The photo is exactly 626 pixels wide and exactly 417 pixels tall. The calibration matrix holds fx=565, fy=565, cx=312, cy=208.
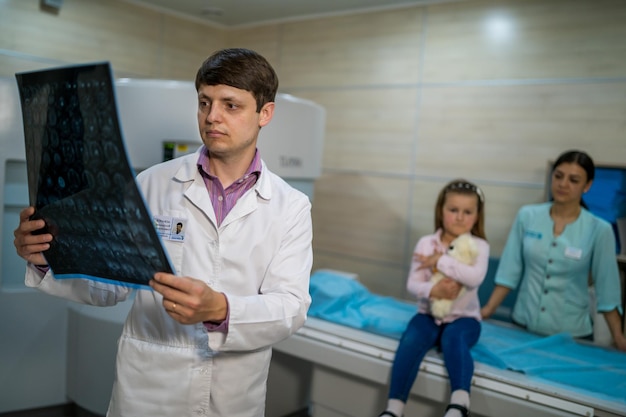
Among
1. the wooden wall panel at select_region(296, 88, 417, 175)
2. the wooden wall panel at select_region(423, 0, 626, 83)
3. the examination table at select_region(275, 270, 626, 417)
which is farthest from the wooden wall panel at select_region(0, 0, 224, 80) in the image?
the examination table at select_region(275, 270, 626, 417)

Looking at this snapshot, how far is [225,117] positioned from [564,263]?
1.97 m

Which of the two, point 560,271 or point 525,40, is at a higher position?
point 525,40

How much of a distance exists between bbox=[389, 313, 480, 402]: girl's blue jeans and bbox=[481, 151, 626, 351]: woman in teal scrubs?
475 mm

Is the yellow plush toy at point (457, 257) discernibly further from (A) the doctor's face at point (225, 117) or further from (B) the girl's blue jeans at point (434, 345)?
(A) the doctor's face at point (225, 117)

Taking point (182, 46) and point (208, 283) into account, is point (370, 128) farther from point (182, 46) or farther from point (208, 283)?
point (208, 283)

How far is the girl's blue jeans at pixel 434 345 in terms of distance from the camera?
2053 millimetres

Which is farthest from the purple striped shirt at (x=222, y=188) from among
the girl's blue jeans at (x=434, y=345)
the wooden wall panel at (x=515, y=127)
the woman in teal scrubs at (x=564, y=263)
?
the wooden wall panel at (x=515, y=127)

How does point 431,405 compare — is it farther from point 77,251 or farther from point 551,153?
point 551,153

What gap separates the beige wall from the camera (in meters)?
3.44

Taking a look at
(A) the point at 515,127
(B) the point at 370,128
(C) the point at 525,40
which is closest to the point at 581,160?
(A) the point at 515,127

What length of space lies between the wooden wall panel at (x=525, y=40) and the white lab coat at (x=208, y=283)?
282 cm

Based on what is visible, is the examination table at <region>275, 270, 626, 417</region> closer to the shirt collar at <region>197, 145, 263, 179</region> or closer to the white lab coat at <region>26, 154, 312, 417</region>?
the white lab coat at <region>26, 154, 312, 417</region>

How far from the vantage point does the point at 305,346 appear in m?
2.47

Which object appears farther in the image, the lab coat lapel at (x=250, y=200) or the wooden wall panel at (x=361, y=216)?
the wooden wall panel at (x=361, y=216)
